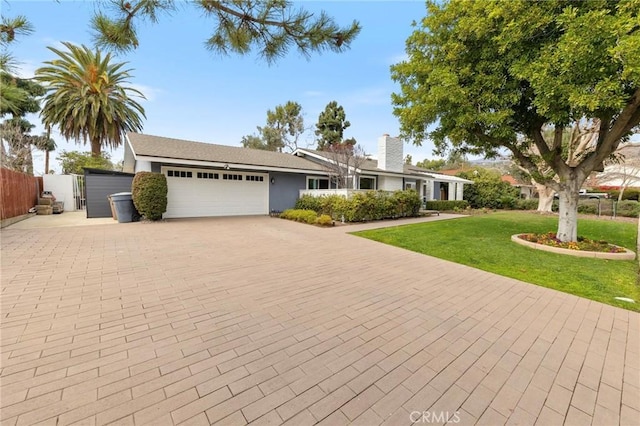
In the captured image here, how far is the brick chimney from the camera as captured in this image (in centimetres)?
1755

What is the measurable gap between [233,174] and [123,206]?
5043 millimetres

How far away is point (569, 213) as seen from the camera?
23.9ft

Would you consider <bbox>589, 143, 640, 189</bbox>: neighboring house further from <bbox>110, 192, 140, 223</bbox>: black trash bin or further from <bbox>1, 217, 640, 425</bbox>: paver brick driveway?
<bbox>110, 192, 140, 223</bbox>: black trash bin

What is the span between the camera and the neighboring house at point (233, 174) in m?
12.0

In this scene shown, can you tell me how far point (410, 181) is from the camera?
65.5ft

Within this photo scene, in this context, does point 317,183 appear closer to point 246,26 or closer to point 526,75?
point 526,75

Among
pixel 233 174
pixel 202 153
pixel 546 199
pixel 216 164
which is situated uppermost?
pixel 202 153

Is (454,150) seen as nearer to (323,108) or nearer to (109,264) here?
(109,264)

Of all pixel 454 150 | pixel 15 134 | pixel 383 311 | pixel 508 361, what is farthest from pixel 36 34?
pixel 15 134

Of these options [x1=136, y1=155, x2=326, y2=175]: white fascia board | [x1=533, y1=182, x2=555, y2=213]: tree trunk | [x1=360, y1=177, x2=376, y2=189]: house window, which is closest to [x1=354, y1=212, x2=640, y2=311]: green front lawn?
[x1=136, y1=155, x2=326, y2=175]: white fascia board

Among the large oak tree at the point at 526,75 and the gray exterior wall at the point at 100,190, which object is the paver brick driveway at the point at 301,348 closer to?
the large oak tree at the point at 526,75

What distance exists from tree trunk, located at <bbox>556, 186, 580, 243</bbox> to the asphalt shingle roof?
1143cm

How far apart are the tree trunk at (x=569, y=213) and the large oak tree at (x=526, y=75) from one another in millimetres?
22

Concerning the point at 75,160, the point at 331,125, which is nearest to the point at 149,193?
the point at 75,160
